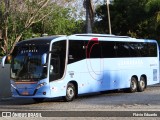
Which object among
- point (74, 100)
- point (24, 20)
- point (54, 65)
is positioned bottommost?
point (74, 100)

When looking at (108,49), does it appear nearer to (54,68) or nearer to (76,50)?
(76,50)

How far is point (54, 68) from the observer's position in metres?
19.3

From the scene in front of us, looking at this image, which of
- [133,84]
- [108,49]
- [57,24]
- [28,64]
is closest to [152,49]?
[133,84]

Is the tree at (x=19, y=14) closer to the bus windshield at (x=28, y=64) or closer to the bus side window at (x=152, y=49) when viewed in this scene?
the bus side window at (x=152, y=49)

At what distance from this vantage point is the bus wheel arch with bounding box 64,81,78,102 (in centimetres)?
2000

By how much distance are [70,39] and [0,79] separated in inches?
218

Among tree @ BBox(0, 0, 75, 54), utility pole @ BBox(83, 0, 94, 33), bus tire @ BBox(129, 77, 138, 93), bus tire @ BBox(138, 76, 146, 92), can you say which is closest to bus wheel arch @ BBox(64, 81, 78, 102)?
bus tire @ BBox(129, 77, 138, 93)

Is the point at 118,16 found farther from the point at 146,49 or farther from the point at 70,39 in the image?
the point at 70,39

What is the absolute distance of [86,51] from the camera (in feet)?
70.0

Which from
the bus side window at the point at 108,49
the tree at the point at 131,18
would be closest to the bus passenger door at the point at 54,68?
the bus side window at the point at 108,49

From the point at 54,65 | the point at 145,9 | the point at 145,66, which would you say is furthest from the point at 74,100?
the point at 145,9

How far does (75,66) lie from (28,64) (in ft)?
7.88

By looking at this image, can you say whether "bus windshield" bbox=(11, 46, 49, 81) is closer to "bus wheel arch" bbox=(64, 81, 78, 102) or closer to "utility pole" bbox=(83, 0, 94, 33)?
"bus wheel arch" bbox=(64, 81, 78, 102)

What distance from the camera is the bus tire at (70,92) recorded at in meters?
20.0
